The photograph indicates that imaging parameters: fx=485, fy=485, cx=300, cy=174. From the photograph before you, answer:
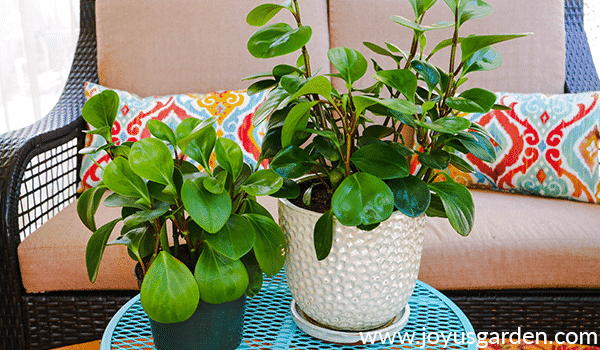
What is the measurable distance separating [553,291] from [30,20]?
2238 mm

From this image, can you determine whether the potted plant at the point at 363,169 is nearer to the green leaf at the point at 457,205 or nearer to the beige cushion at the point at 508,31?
the green leaf at the point at 457,205

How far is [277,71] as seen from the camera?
0.65m

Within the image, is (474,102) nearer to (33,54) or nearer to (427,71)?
(427,71)

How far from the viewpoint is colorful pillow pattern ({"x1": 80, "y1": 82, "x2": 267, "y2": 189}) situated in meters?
1.41

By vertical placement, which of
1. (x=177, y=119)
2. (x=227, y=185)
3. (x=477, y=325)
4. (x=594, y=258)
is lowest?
(x=477, y=325)

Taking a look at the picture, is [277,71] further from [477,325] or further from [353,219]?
[477,325]

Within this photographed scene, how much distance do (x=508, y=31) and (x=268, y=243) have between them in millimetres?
1320

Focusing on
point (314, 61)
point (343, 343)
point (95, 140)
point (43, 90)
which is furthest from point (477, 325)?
point (43, 90)

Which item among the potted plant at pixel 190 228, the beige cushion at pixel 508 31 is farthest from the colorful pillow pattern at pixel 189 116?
the potted plant at pixel 190 228

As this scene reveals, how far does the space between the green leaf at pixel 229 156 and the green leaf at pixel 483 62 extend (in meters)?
0.31

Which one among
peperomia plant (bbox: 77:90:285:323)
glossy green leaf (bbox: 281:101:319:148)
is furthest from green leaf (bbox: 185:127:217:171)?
glossy green leaf (bbox: 281:101:319:148)

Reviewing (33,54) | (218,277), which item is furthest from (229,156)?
(33,54)

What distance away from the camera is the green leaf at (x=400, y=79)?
1.80 ft

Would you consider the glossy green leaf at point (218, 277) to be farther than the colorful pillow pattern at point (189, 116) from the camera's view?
No
